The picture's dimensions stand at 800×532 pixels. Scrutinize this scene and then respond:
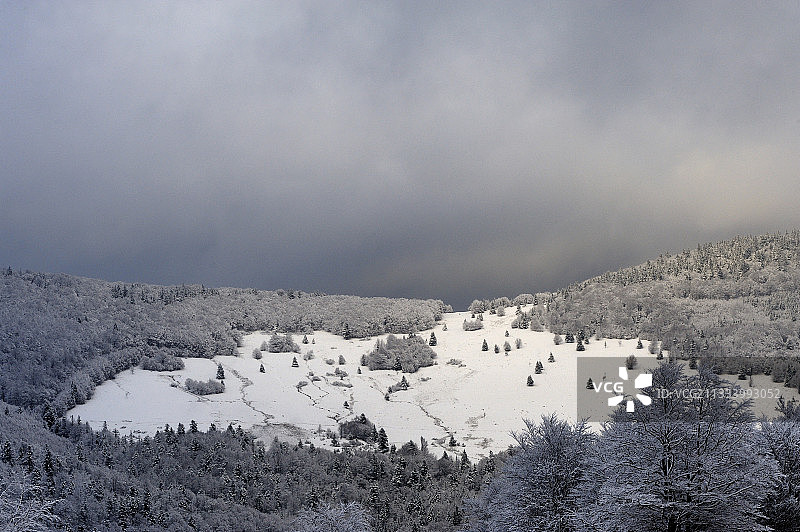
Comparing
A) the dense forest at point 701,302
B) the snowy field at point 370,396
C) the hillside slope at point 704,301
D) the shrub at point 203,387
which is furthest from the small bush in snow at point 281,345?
the hillside slope at point 704,301

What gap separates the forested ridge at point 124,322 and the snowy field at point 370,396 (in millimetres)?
5749

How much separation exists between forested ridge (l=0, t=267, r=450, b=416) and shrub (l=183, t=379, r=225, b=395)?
46.2 feet

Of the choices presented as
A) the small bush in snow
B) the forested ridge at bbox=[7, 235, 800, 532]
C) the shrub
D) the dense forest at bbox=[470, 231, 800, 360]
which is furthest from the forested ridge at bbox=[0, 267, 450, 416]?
the dense forest at bbox=[470, 231, 800, 360]

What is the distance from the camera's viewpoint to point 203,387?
3199 inches

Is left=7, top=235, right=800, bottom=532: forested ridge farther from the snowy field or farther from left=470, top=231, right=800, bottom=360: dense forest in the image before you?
the snowy field

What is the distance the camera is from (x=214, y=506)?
43500mm

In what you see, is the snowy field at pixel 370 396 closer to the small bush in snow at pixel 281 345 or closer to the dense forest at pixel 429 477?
the small bush in snow at pixel 281 345

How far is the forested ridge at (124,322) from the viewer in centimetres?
7638

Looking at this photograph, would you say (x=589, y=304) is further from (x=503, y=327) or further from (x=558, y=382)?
(x=558, y=382)

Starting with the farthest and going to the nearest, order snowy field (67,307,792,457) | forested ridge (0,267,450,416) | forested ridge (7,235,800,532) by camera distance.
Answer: forested ridge (0,267,450,416) < snowy field (67,307,792,457) < forested ridge (7,235,800,532)

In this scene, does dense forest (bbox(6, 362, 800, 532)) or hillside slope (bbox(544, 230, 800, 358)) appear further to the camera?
hillside slope (bbox(544, 230, 800, 358))

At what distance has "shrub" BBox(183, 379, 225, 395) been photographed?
8081 cm

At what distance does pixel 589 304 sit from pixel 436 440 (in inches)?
2465

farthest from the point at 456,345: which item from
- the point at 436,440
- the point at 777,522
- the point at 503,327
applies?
the point at 777,522
